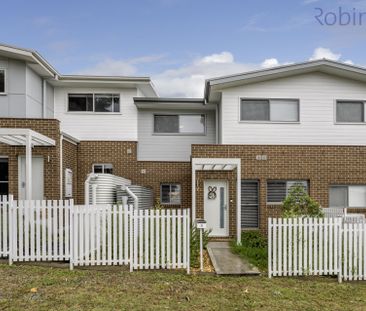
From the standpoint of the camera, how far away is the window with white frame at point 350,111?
54.7 feet

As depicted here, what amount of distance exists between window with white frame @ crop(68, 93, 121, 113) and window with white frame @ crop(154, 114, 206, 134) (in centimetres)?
191

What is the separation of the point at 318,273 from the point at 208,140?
1018 cm

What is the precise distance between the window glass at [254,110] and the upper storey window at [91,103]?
17.6 ft

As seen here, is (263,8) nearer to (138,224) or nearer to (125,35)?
(125,35)

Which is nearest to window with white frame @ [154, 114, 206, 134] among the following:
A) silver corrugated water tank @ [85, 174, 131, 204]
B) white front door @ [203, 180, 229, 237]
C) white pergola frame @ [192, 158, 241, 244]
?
white front door @ [203, 180, 229, 237]

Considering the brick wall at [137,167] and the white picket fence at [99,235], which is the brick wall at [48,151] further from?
the white picket fence at [99,235]

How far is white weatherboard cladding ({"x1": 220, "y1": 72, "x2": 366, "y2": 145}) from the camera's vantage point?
1617 centimetres

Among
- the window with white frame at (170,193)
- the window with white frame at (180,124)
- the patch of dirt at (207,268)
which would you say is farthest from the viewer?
the window with white frame at (180,124)

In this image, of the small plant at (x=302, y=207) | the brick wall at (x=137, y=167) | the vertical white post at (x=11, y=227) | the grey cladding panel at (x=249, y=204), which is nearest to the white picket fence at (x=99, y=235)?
the vertical white post at (x=11, y=227)

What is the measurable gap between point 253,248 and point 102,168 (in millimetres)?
7565

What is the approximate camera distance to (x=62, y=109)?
17844mm

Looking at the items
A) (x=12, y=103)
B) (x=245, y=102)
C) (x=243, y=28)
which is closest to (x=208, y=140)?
(x=245, y=102)

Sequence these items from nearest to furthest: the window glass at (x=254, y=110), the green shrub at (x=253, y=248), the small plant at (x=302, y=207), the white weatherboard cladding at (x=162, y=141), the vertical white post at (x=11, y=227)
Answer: the vertical white post at (x=11, y=227) < the green shrub at (x=253, y=248) < the small plant at (x=302, y=207) < the window glass at (x=254, y=110) < the white weatherboard cladding at (x=162, y=141)

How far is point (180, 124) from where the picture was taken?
18594 millimetres
